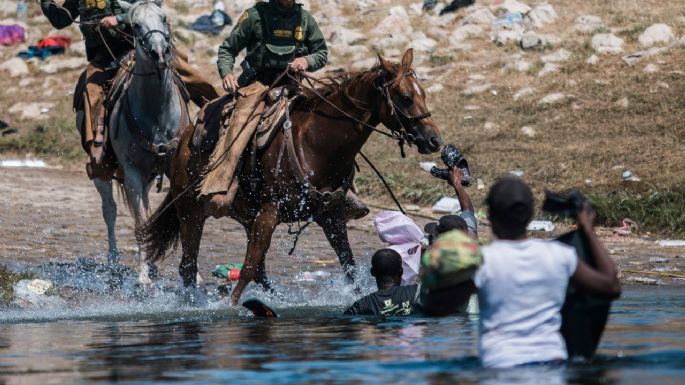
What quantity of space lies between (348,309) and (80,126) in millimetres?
5140

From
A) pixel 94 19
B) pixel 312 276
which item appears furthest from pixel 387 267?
pixel 94 19

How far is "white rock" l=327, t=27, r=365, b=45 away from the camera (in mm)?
22578

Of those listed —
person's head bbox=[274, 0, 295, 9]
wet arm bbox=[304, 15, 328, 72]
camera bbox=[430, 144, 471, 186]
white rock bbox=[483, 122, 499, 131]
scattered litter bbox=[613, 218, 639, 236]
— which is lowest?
scattered litter bbox=[613, 218, 639, 236]

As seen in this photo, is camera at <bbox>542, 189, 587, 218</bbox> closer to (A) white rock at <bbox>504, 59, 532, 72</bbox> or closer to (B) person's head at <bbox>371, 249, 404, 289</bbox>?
(B) person's head at <bbox>371, 249, 404, 289</bbox>

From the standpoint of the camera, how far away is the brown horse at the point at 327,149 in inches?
419

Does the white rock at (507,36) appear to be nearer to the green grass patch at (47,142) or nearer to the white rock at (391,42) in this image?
the white rock at (391,42)

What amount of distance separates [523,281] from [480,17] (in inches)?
661

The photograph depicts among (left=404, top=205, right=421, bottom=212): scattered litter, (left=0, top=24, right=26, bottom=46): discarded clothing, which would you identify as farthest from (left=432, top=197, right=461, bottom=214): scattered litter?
(left=0, top=24, right=26, bottom=46): discarded clothing

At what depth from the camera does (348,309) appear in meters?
10.2

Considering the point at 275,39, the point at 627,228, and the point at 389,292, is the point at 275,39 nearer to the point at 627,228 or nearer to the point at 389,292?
the point at 389,292

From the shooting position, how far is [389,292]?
32.5ft

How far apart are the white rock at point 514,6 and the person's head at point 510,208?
16.7 m

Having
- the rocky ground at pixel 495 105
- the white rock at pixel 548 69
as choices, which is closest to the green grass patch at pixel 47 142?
the rocky ground at pixel 495 105

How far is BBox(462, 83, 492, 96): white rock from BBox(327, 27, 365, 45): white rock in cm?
322
